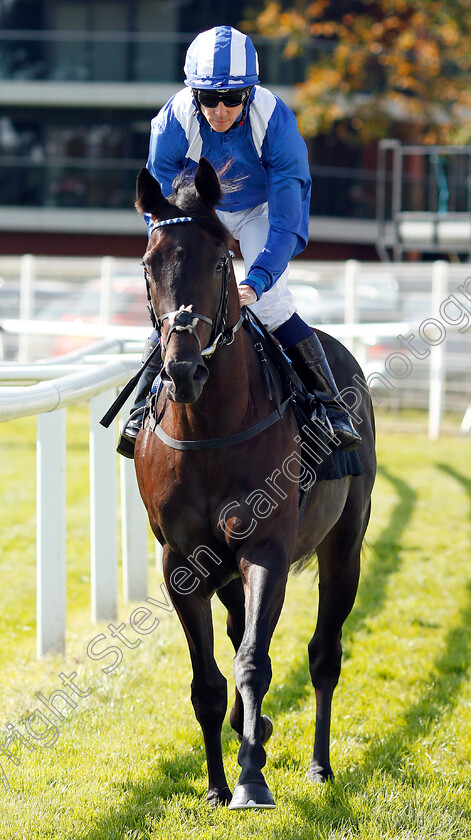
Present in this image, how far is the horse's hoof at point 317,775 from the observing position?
3613 mm

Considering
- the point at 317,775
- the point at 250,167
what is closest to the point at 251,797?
the point at 317,775

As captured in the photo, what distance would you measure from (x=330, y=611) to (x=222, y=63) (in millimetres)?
2236

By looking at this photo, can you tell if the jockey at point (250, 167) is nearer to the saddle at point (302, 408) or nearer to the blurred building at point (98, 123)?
the saddle at point (302, 408)

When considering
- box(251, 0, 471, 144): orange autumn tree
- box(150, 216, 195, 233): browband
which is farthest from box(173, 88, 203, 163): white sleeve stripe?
box(251, 0, 471, 144): orange autumn tree

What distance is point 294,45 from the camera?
22.3 m

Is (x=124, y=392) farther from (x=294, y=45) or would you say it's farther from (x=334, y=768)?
(x=294, y=45)

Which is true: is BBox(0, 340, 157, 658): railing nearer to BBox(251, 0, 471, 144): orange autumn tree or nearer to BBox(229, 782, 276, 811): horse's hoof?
BBox(229, 782, 276, 811): horse's hoof

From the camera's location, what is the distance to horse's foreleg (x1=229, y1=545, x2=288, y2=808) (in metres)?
2.80

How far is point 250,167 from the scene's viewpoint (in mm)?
3654

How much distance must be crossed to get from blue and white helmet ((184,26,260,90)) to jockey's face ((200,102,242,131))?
0.29 ft

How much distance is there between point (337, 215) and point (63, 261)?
40.1 feet

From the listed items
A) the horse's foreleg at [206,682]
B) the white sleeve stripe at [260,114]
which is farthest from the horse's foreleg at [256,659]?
the white sleeve stripe at [260,114]

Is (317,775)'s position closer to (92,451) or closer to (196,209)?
(196,209)

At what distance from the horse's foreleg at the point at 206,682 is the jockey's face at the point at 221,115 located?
4.98ft
